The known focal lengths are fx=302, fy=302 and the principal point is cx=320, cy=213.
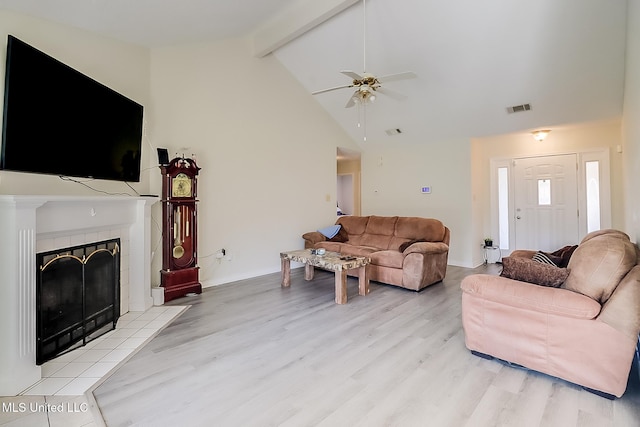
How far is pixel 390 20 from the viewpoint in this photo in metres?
3.90

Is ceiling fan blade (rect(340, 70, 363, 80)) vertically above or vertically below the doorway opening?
above

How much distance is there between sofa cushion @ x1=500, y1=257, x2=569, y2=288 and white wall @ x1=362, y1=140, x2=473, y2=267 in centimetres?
342

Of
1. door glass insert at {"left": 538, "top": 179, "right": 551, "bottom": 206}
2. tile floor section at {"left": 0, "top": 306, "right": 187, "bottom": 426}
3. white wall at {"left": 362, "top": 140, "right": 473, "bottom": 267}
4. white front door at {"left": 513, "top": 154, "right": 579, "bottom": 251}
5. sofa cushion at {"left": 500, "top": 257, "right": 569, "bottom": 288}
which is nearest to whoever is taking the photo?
tile floor section at {"left": 0, "top": 306, "right": 187, "bottom": 426}

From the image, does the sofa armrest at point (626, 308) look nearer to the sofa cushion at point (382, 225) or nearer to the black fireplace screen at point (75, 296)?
the sofa cushion at point (382, 225)

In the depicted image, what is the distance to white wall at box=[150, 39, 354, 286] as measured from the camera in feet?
13.0

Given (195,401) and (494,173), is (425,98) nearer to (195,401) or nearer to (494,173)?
(494,173)

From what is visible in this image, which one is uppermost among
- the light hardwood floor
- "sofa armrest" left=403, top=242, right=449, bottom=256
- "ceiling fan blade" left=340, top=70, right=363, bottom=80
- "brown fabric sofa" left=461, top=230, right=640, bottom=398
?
"ceiling fan blade" left=340, top=70, right=363, bottom=80

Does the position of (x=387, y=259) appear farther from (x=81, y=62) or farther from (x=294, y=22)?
(x=81, y=62)

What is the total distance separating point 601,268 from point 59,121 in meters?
3.93

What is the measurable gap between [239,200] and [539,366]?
3.95m

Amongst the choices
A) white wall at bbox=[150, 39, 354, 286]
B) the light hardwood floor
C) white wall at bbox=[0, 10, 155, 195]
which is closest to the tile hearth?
the light hardwood floor

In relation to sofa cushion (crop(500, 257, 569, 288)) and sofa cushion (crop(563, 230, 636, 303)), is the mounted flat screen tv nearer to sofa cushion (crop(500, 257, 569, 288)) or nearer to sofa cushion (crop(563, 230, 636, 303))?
sofa cushion (crop(500, 257, 569, 288))

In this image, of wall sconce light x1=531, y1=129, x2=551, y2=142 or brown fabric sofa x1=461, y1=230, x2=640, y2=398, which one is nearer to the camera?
→ brown fabric sofa x1=461, y1=230, x2=640, y2=398

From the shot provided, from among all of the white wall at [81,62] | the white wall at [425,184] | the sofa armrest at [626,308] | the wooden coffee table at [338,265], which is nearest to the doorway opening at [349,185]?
the white wall at [425,184]
